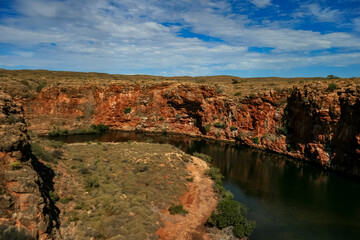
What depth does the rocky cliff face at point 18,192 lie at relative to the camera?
27.5 feet

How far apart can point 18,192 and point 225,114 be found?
1746 inches

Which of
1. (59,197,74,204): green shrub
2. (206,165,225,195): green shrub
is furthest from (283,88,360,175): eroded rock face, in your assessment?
(59,197,74,204): green shrub

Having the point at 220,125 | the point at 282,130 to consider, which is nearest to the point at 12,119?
the point at 282,130

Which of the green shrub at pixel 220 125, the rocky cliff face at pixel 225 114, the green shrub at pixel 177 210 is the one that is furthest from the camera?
the green shrub at pixel 220 125

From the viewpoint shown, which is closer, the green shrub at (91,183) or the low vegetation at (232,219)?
the low vegetation at (232,219)

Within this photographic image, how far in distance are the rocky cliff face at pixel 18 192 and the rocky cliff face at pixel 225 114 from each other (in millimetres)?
34065

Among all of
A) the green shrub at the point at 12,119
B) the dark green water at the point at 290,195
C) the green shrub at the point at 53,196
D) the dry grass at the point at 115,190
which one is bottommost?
the dark green water at the point at 290,195

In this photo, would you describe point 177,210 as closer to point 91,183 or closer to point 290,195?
point 91,183

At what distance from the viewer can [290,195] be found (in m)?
22.9

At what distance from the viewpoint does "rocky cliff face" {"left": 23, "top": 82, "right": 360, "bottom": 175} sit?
1252 inches

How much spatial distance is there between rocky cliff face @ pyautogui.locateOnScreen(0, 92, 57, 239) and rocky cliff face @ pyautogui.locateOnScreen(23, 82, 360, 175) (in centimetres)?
3406

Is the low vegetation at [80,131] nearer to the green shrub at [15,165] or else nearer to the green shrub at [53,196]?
the green shrub at [53,196]

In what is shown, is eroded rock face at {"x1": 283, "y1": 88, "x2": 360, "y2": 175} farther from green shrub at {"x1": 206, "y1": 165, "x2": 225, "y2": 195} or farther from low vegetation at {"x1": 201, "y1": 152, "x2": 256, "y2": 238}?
low vegetation at {"x1": 201, "y1": 152, "x2": 256, "y2": 238}

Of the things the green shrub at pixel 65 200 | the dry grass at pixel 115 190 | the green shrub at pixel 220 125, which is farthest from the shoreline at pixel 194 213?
the green shrub at pixel 220 125
